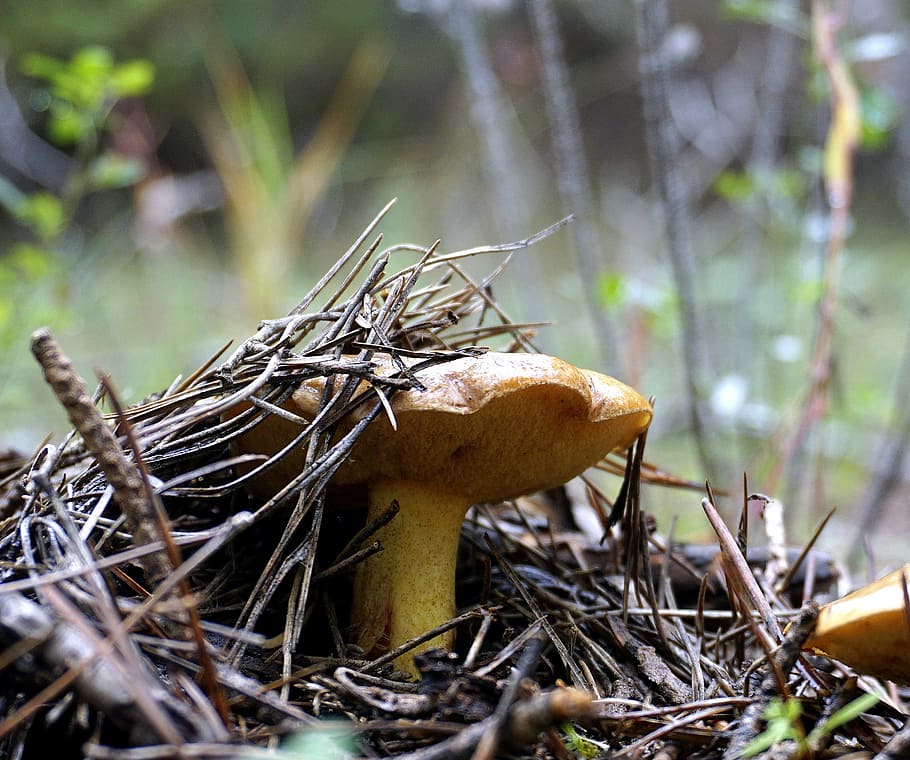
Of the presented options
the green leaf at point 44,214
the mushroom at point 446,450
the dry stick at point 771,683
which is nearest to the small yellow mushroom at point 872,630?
the dry stick at point 771,683

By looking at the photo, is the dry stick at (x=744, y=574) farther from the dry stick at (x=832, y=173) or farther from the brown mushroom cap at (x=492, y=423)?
the dry stick at (x=832, y=173)

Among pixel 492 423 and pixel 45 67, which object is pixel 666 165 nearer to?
pixel 492 423

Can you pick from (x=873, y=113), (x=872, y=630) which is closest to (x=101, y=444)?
(x=872, y=630)

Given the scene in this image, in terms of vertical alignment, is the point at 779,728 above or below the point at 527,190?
below

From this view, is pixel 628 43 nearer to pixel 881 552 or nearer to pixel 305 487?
pixel 881 552

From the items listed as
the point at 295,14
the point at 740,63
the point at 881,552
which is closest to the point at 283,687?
the point at 881,552

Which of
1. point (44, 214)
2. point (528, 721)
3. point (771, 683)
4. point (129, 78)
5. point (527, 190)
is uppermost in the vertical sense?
point (129, 78)

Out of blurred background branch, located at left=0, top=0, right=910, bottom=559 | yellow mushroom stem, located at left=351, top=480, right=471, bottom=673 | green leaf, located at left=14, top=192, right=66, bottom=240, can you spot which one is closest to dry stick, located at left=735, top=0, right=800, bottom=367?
blurred background branch, located at left=0, top=0, right=910, bottom=559
